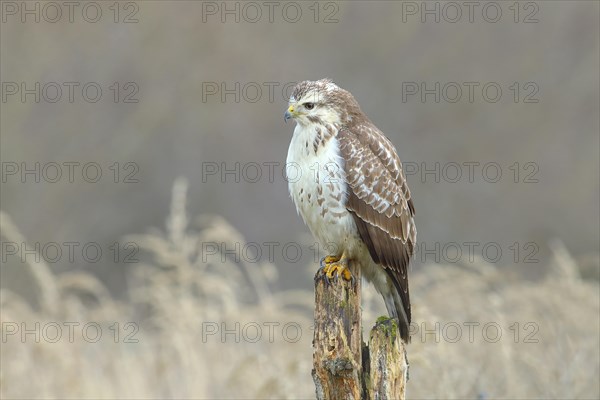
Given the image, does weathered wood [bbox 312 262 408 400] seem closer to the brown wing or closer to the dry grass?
the brown wing

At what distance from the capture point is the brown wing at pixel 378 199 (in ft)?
20.1

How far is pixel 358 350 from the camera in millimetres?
5066

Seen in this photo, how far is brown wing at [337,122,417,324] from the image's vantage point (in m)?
6.13

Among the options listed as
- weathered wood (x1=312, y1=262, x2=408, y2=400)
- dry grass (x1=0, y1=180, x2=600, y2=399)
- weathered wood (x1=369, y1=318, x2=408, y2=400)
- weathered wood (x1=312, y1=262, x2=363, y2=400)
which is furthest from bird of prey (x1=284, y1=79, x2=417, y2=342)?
weathered wood (x1=369, y1=318, x2=408, y2=400)

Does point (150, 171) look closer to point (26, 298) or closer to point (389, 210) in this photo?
point (26, 298)

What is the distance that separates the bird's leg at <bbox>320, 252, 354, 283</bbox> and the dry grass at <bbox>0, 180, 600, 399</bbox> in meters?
0.53

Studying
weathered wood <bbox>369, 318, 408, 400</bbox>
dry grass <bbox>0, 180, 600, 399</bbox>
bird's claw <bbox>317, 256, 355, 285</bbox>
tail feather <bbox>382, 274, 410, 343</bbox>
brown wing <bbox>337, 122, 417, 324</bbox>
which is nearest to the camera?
weathered wood <bbox>369, 318, 408, 400</bbox>

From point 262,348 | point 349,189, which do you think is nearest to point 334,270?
point 349,189

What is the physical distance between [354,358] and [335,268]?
96 cm

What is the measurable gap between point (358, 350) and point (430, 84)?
14921 mm

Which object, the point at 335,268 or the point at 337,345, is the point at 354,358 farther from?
the point at 335,268

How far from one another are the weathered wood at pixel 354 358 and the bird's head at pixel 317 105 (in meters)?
1.50

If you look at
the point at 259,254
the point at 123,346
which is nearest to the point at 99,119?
the point at 259,254

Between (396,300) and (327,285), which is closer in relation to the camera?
(327,285)
